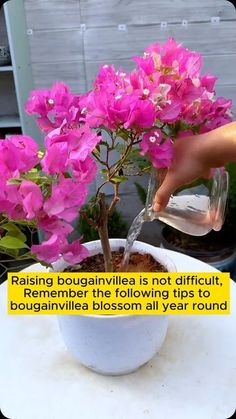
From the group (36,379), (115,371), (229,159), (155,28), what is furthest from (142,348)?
(155,28)

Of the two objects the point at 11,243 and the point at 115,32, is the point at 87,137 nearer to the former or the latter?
the point at 11,243

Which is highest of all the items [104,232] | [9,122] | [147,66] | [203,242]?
[147,66]

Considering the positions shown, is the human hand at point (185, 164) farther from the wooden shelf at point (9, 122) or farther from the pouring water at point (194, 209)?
the wooden shelf at point (9, 122)

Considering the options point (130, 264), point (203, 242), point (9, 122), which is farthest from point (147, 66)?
point (9, 122)

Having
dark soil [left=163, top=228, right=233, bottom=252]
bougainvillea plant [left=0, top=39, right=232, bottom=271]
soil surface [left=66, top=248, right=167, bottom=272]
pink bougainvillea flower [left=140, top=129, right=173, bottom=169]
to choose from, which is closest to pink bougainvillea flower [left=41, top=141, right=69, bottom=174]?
bougainvillea plant [left=0, top=39, right=232, bottom=271]

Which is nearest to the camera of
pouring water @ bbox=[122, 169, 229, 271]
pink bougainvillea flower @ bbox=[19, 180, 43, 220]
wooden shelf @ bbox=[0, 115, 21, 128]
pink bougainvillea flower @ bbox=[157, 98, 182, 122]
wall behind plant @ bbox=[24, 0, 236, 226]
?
pink bougainvillea flower @ bbox=[19, 180, 43, 220]

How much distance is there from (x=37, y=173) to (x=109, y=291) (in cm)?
22

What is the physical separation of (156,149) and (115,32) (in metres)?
1.01

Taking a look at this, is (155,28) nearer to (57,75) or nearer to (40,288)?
(57,75)

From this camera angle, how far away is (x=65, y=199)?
426mm

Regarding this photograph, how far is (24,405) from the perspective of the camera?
1.90ft

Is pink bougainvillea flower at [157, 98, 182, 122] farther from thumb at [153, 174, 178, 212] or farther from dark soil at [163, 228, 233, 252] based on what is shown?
dark soil at [163, 228, 233, 252]

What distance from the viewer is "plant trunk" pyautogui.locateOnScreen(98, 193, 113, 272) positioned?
1.94ft

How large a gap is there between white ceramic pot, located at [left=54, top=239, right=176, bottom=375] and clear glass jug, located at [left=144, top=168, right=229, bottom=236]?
5.8 inches
